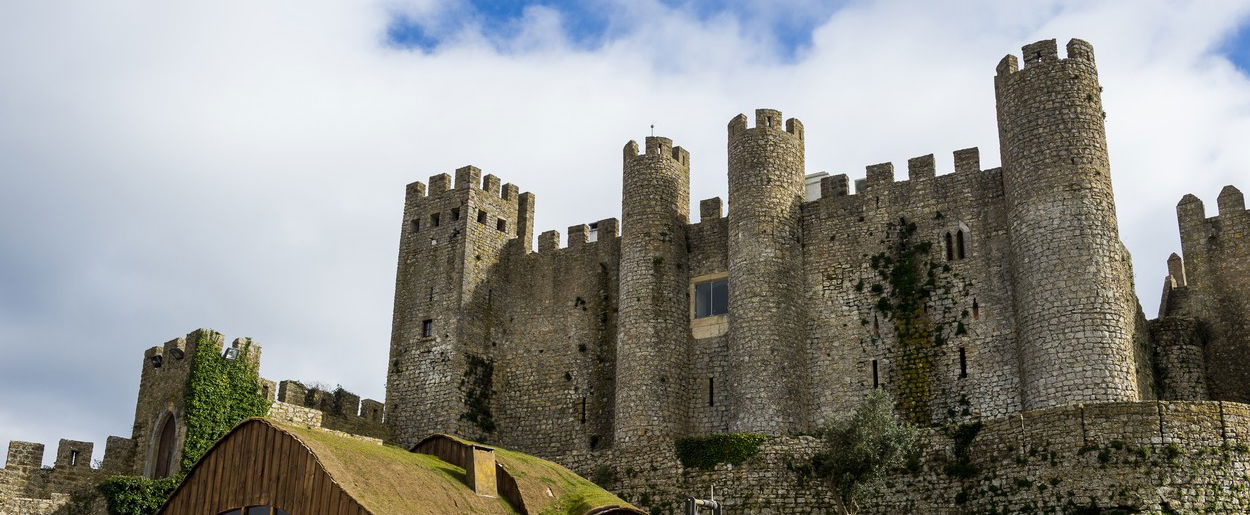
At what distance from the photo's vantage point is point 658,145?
40781mm

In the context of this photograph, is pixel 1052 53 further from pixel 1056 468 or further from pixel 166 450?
pixel 166 450

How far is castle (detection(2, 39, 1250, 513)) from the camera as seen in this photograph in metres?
29.9

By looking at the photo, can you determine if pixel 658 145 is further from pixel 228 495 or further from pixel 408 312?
pixel 228 495

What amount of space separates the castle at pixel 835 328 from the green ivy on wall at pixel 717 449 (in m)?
0.31

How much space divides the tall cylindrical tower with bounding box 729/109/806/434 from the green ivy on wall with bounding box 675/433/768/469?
75.1 inches

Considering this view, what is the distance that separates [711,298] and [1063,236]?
35.5ft

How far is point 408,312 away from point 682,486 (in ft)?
43.0

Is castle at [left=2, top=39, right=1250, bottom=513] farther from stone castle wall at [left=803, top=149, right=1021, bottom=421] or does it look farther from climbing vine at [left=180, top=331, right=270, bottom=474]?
climbing vine at [left=180, top=331, right=270, bottom=474]

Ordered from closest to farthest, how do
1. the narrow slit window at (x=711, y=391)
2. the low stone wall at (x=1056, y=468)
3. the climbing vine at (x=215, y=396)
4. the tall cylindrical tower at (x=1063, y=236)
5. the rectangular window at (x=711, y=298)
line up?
A: the low stone wall at (x=1056, y=468) → the tall cylindrical tower at (x=1063, y=236) → the climbing vine at (x=215, y=396) → the narrow slit window at (x=711, y=391) → the rectangular window at (x=711, y=298)

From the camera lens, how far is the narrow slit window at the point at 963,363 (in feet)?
114

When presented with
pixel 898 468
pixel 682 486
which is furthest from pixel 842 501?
pixel 682 486

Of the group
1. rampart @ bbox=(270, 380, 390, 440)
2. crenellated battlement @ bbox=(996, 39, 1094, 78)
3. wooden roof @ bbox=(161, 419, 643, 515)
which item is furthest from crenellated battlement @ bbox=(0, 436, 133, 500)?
crenellated battlement @ bbox=(996, 39, 1094, 78)

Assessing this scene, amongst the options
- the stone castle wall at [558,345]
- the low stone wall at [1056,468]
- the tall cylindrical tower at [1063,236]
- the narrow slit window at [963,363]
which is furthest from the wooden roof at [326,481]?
the stone castle wall at [558,345]

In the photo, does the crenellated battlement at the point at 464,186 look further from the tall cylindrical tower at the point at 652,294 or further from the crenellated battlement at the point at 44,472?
the crenellated battlement at the point at 44,472
